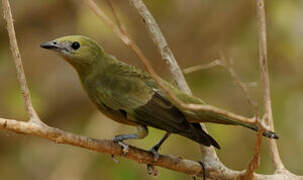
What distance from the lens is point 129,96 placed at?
3.90 meters

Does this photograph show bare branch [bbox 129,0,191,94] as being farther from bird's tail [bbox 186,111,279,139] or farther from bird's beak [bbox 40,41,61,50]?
bird's beak [bbox 40,41,61,50]

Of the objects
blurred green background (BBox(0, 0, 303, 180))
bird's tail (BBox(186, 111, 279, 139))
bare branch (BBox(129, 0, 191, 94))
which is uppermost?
bare branch (BBox(129, 0, 191, 94))

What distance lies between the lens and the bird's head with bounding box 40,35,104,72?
153 inches

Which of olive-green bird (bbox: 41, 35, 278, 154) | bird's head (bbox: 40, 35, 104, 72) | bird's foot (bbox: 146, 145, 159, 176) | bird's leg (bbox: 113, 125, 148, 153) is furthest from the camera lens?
bird's head (bbox: 40, 35, 104, 72)

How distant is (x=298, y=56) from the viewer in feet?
22.0

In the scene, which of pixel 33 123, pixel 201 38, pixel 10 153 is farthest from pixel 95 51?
pixel 10 153

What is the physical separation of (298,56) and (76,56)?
339 centimetres

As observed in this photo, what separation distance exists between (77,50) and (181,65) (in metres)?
2.91

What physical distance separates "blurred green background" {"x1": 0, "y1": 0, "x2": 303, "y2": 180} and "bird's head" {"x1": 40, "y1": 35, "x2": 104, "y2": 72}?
2.25 meters

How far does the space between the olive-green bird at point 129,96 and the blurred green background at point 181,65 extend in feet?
7.50

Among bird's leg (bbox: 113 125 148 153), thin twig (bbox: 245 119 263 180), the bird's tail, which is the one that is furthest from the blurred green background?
thin twig (bbox: 245 119 263 180)

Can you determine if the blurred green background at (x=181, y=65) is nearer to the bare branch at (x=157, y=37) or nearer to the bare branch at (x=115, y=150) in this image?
the bare branch at (x=157, y=37)

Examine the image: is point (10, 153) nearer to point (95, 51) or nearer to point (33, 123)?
point (95, 51)

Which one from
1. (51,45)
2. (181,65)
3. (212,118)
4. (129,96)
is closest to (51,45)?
(51,45)
